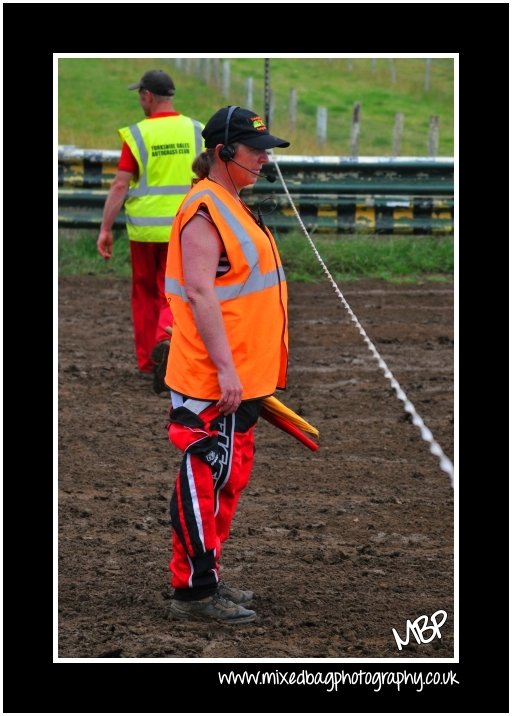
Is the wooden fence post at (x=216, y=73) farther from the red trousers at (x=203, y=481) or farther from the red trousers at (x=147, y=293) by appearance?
the red trousers at (x=203, y=481)

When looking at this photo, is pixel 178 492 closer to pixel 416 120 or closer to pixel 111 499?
pixel 111 499

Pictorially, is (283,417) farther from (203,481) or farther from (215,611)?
(215,611)

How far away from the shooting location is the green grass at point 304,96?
2692 centimetres

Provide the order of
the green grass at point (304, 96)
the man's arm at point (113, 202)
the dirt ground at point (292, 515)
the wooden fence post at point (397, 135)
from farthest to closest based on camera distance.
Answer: the green grass at point (304, 96), the wooden fence post at point (397, 135), the man's arm at point (113, 202), the dirt ground at point (292, 515)

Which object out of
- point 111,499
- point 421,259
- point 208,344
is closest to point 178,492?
point 208,344

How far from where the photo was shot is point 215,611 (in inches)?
190

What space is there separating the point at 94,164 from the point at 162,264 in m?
5.13

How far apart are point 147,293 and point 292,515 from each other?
3241mm

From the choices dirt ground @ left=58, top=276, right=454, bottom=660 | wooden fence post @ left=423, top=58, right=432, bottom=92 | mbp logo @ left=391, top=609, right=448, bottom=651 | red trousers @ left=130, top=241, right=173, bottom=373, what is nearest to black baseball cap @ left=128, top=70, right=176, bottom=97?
red trousers @ left=130, top=241, right=173, bottom=373

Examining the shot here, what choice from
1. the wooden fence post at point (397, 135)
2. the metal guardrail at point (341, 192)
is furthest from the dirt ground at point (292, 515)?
the wooden fence post at point (397, 135)

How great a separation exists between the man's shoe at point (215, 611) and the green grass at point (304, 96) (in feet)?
60.5

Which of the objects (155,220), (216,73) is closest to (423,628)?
(155,220)

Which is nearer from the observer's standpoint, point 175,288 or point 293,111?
point 175,288

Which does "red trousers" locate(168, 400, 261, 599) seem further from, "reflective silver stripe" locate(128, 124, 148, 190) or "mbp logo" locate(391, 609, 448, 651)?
"reflective silver stripe" locate(128, 124, 148, 190)
